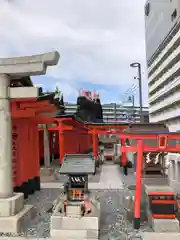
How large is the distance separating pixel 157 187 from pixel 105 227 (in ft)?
6.97

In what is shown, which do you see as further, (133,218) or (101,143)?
(101,143)

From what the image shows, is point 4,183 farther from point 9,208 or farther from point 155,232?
point 155,232

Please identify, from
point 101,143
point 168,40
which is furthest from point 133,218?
point 168,40

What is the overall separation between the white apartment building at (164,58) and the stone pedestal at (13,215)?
107 ft

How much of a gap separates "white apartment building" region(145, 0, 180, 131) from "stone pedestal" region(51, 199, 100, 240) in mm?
32507

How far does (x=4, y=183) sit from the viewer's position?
7.20 m

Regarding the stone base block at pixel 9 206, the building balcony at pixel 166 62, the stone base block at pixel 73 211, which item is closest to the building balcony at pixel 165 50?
the building balcony at pixel 166 62

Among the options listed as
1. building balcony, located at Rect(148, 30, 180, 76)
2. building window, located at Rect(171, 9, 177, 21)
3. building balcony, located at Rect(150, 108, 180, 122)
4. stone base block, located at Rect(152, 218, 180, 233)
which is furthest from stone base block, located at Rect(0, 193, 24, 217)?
building window, located at Rect(171, 9, 177, 21)

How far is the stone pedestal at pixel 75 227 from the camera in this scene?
6383mm

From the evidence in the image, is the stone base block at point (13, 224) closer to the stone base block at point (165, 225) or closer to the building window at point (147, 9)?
the stone base block at point (165, 225)

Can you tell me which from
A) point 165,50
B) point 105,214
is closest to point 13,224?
point 105,214

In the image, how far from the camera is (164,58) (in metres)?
47.2

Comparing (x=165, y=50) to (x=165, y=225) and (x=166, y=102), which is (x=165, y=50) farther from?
(x=165, y=225)

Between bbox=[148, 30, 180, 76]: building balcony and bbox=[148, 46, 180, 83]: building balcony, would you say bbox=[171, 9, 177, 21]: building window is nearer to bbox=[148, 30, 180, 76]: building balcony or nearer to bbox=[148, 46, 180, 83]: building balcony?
bbox=[148, 30, 180, 76]: building balcony
